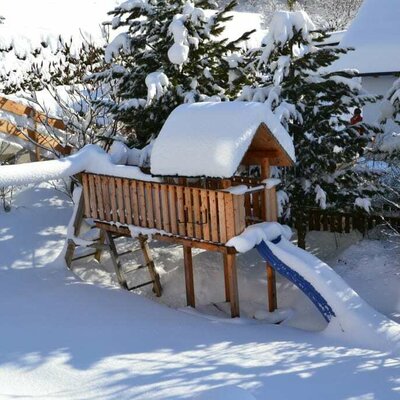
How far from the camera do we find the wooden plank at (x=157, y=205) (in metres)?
9.96

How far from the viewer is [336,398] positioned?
6.70m

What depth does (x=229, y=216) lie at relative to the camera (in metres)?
9.14

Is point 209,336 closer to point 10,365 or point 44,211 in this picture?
point 10,365

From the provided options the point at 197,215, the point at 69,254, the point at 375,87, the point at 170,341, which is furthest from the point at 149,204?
the point at 375,87

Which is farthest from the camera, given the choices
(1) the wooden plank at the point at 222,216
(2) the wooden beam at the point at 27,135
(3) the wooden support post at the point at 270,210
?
(2) the wooden beam at the point at 27,135

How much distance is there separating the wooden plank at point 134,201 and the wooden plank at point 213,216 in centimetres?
Answer: 158

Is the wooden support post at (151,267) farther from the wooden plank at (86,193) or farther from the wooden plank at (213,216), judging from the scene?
the wooden plank at (213,216)

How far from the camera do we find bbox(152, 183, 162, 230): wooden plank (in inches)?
392

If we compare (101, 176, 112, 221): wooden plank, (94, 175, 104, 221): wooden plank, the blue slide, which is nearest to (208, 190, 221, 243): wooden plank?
the blue slide

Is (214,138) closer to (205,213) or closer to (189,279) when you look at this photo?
(205,213)

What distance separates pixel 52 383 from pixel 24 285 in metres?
3.62

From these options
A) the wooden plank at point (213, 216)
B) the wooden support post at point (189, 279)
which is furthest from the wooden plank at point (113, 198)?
the wooden plank at point (213, 216)

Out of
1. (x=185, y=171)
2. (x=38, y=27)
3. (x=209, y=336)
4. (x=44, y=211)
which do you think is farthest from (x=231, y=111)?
(x=38, y=27)

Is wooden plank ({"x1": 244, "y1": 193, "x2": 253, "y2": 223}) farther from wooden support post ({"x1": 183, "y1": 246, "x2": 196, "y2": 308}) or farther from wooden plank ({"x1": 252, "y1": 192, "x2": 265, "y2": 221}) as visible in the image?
wooden support post ({"x1": 183, "y1": 246, "x2": 196, "y2": 308})
